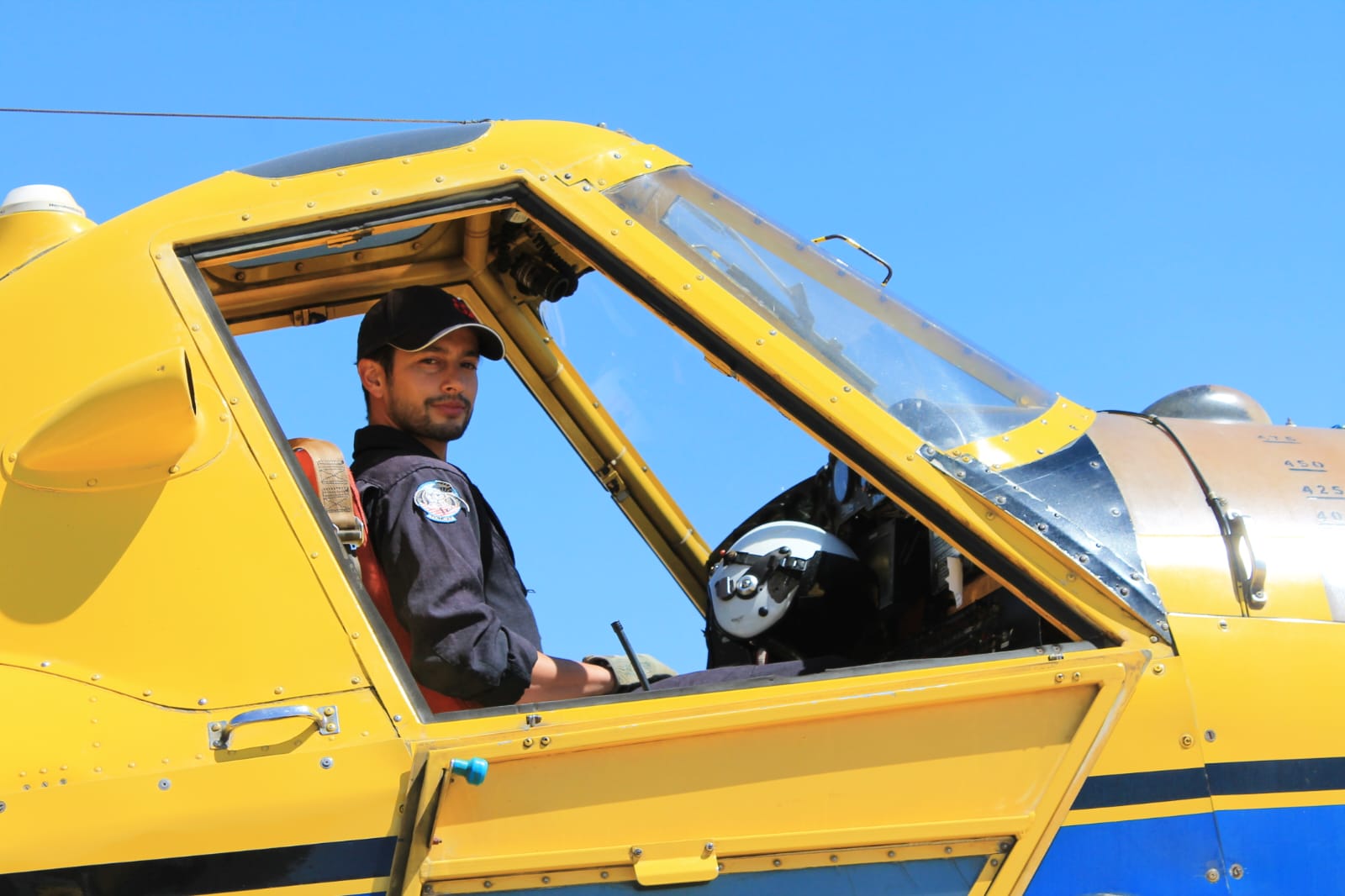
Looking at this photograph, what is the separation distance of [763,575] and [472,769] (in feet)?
3.55

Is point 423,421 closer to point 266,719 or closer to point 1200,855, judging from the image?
point 266,719

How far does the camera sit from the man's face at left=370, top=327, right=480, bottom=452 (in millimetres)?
3609

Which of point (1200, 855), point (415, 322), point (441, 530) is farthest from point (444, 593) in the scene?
point (1200, 855)

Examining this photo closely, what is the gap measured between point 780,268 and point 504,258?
1333mm

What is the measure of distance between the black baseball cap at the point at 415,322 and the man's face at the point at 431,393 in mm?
40

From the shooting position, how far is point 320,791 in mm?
2445

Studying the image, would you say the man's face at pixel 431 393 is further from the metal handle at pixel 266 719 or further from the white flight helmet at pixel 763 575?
the metal handle at pixel 266 719

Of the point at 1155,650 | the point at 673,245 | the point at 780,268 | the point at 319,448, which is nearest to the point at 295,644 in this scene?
the point at 319,448

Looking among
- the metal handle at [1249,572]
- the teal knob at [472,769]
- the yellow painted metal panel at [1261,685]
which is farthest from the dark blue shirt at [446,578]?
the metal handle at [1249,572]

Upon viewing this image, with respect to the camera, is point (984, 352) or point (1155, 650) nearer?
point (1155, 650)

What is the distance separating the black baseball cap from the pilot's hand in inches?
35.0

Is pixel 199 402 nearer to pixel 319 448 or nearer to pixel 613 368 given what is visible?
pixel 319 448

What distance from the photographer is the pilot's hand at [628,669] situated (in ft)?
11.3

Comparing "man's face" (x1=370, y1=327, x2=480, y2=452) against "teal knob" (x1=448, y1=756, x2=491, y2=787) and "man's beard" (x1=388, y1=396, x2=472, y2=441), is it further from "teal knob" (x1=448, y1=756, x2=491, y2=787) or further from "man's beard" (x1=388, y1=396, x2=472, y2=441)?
"teal knob" (x1=448, y1=756, x2=491, y2=787)
